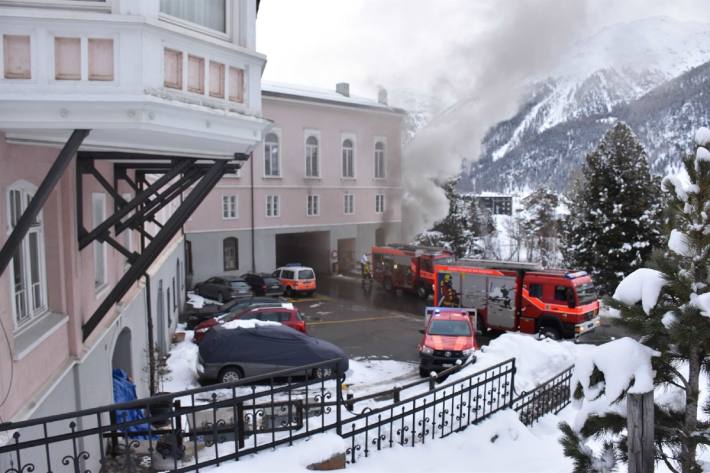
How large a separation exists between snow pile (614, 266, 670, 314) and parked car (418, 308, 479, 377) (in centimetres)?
1084

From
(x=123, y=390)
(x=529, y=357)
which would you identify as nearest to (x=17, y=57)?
(x=123, y=390)

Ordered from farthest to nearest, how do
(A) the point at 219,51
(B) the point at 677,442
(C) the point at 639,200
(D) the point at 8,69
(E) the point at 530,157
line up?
(E) the point at 530,157
(C) the point at 639,200
(A) the point at 219,51
(D) the point at 8,69
(B) the point at 677,442

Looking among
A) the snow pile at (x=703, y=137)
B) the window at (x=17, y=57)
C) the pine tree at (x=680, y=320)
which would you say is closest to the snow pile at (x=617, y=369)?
the pine tree at (x=680, y=320)

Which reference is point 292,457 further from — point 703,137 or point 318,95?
point 318,95

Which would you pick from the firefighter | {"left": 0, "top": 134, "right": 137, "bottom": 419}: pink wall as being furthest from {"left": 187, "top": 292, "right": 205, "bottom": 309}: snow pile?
{"left": 0, "top": 134, "right": 137, "bottom": 419}: pink wall

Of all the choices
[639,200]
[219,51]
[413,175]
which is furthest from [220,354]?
[413,175]

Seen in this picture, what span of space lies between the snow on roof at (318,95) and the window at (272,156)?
2.82 meters

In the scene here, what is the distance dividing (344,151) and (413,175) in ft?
22.8

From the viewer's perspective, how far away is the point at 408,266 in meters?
29.0

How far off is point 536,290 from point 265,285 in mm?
14508

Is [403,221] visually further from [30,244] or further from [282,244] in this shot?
[30,244]

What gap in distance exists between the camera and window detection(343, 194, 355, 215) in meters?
40.0

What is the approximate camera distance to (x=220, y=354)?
1352 centimetres

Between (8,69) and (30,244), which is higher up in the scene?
(8,69)
